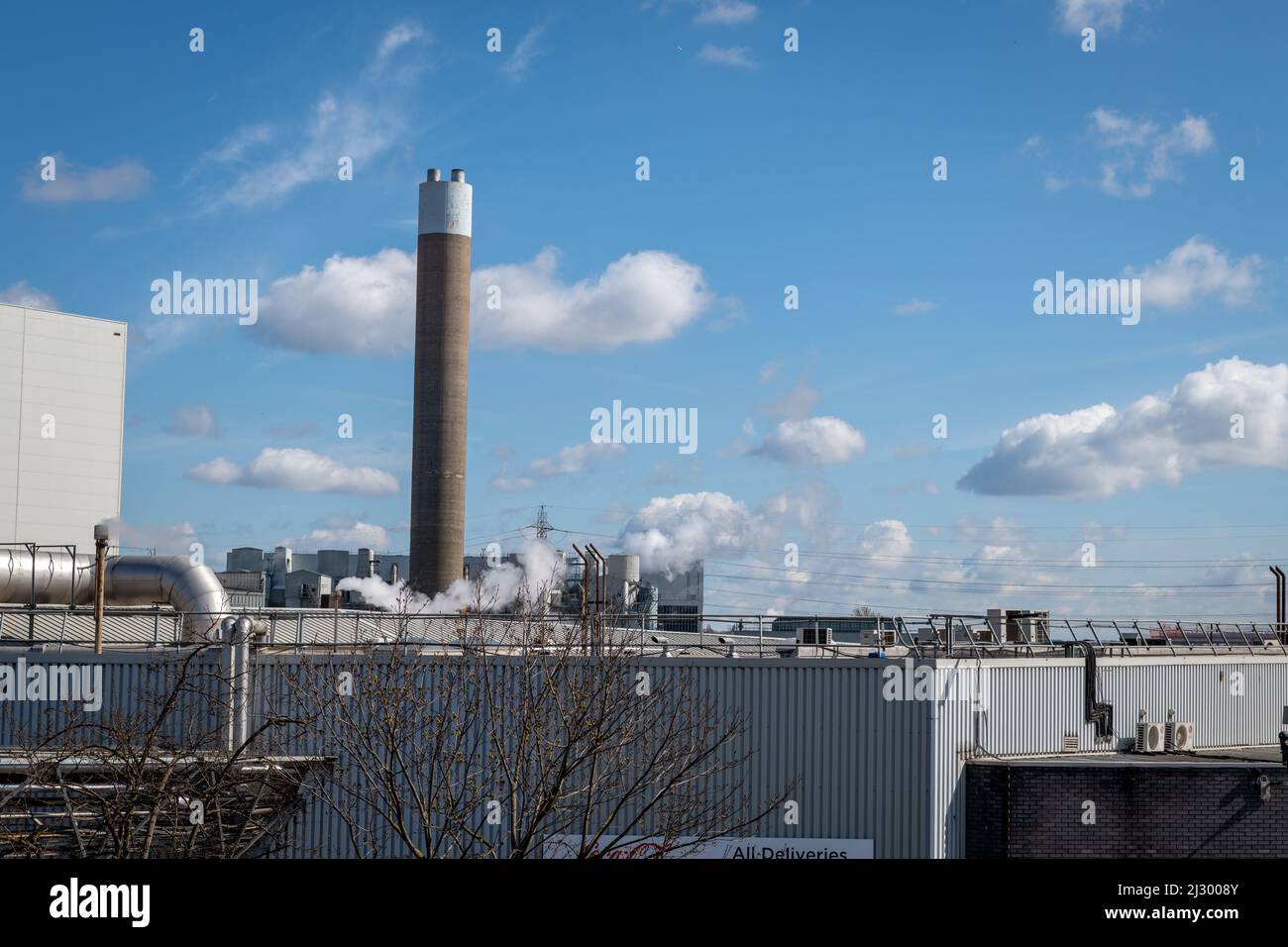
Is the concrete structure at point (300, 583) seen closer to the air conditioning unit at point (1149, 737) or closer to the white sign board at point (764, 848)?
the white sign board at point (764, 848)

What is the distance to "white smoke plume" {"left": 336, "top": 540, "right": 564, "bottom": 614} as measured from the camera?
57.6m

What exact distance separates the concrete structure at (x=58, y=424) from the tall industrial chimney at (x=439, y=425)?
1269 centimetres

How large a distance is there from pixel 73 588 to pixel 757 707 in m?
21.9

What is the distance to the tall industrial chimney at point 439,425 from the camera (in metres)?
59.7

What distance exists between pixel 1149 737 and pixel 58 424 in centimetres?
4263

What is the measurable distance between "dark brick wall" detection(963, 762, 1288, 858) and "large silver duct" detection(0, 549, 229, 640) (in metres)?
21.9

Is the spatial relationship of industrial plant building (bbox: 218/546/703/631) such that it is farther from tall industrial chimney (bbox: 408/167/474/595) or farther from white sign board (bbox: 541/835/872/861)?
white sign board (bbox: 541/835/872/861)

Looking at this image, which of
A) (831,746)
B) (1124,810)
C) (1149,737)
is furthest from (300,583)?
(1124,810)

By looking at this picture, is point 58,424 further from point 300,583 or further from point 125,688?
point 125,688

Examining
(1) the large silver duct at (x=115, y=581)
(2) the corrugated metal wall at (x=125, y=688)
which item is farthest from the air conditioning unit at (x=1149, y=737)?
(1) the large silver duct at (x=115, y=581)

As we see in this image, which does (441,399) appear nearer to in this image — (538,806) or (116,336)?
(116,336)

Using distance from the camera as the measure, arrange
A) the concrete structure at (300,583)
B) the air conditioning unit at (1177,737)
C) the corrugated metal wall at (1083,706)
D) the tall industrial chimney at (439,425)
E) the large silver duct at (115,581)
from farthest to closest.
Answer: the concrete structure at (300,583), the tall industrial chimney at (439,425), the large silver duct at (115,581), the air conditioning unit at (1177,737), the corrugated metal wall at (1083,706)
